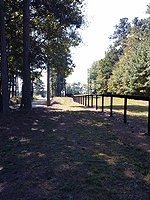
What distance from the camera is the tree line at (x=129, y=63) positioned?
24.7 metres

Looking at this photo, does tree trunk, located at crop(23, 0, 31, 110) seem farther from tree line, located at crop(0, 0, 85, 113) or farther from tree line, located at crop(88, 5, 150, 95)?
tree line, located at crop(88, 5, 150, 95)

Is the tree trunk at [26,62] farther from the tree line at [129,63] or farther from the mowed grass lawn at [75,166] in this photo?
the tree line at [129,63]

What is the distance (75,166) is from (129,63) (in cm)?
2925

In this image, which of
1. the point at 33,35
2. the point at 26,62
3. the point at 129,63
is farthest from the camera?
the point at 129,63

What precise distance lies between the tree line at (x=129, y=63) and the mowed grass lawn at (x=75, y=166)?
2053 centimetres

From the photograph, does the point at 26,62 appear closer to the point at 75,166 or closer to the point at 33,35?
the point at 33,35

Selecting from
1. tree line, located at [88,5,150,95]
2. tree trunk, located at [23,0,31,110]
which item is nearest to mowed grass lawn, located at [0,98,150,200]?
tree trunk, located at [23,0,31,110]

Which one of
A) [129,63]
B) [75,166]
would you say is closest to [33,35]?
[75,166]

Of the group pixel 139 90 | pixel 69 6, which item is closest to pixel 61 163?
pixel 69 6

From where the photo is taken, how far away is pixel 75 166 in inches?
114

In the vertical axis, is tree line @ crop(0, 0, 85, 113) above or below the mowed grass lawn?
above

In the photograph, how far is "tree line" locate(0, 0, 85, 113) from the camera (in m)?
9.08

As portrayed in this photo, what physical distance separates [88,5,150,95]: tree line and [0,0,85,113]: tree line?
13.9 meters

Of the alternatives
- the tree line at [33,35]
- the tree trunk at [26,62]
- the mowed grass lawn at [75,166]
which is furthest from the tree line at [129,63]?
the mowed grass lawn at [75,166]
